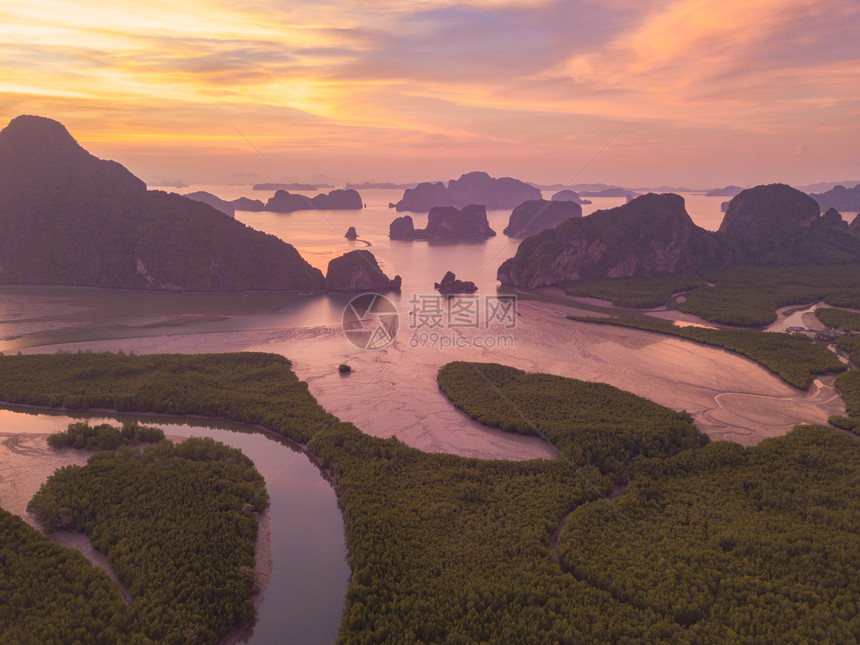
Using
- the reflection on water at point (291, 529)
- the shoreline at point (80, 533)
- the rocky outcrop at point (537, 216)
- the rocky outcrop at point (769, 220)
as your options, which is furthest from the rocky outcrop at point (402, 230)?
the shoreline at point (80, 533)

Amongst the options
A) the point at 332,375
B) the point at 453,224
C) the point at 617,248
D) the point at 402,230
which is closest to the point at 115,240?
the point at 332,375

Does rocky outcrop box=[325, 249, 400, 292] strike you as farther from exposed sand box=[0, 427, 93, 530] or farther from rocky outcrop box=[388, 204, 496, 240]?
rocky outcrop box=[388, 204, 496, 240]

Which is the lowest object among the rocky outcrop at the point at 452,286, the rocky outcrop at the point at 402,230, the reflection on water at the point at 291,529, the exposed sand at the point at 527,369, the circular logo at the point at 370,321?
the reflection on water at the point at 291,529

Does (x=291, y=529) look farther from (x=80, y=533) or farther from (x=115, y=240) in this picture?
(x=115, y=240)

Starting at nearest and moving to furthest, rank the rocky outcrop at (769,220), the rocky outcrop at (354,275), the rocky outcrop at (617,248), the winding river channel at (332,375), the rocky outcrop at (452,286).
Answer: the winding river channel at (332,375), the rocky outcrop at (354,275), the rocky outcrop at (452,286), the rocky outcrop at (617,248), the rocky outcrop at (769,220)

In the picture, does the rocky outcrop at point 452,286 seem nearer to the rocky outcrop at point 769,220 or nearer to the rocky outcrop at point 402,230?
the rocky outcrop at point 402,230
